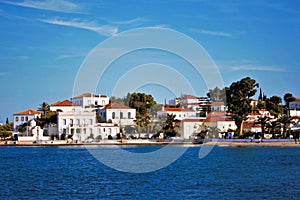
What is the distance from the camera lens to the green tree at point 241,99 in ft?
259

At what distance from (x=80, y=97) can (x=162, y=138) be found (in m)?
25.6

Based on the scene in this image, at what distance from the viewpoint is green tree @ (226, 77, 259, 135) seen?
3108 inches

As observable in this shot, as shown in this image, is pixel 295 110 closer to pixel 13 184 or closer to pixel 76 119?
pixel 76 119

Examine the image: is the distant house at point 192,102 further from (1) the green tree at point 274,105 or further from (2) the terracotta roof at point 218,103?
(1) the green tree at point 274,105

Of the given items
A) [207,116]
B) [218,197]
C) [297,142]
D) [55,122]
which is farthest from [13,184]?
[207,116]

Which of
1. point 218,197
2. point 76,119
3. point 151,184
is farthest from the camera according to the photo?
point 76,119

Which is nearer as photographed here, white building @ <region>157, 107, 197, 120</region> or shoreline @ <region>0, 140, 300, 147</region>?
shoreline @ <region>0, 140, 300, 147</region>

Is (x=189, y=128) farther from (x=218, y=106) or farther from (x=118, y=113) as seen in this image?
(x=218, y=106)

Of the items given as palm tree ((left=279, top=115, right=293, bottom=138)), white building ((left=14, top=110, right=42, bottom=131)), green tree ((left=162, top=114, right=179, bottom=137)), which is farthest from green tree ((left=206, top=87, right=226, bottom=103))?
white building ((left=14, top=110, right=42, bottom=131))

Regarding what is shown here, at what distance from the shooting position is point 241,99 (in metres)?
80.1

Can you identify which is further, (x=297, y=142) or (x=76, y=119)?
(x=76, y=119)

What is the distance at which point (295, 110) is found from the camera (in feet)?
348

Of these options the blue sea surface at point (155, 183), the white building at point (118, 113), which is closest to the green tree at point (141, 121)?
the white building at point (118, 113)

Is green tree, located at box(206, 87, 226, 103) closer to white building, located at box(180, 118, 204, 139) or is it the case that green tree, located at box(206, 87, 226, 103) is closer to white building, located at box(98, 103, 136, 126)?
white building, located at box(180, 118, 204, 139)
